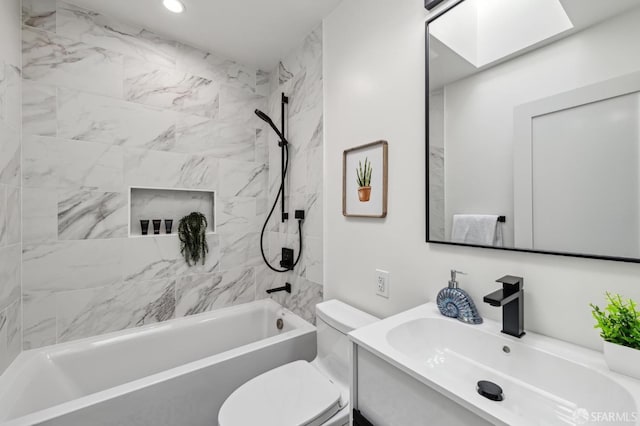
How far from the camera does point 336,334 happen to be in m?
1.33

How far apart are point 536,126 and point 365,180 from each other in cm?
74

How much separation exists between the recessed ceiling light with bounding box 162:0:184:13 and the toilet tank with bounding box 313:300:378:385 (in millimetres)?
1961

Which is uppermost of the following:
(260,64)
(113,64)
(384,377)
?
(260,64)

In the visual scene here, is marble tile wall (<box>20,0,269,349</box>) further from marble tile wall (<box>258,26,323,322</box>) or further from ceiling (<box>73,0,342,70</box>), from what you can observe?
marble tile wall (<box>258,26,323,322</box>)

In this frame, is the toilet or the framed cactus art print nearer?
the toilet

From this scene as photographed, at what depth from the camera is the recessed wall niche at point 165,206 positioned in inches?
73.9

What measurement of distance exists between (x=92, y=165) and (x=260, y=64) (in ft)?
4.80

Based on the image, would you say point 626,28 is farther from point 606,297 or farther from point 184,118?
point 184,118

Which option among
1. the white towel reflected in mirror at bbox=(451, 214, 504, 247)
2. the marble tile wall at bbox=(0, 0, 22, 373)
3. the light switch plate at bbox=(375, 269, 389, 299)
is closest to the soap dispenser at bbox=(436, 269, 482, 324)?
the white towel reflected in mirror at bbox=(451, 214, 504, 247)

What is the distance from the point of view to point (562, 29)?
0.81 meters

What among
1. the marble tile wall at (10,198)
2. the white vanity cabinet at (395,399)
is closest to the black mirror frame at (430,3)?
the white vanity cabinet at (395,399)

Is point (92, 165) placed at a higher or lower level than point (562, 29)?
lower

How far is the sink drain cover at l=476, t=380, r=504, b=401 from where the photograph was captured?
723mm

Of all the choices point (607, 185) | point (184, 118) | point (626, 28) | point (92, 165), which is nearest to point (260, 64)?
point (184, 118)
